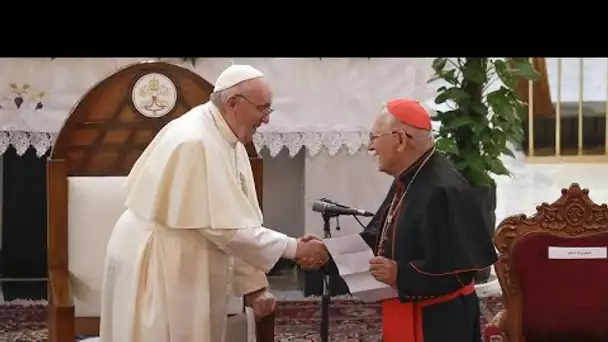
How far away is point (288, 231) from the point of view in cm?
438

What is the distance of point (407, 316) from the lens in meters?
3.35

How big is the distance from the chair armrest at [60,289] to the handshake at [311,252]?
703 mm

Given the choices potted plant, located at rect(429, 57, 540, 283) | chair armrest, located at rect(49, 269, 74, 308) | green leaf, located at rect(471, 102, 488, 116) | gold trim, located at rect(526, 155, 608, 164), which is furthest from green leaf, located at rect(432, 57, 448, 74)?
gold trim, located at rect(526, 155, 608, 164)

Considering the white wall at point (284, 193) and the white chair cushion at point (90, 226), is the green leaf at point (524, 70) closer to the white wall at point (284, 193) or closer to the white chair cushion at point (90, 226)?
the white wall at point (284, 193)

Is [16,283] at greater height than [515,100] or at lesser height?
lesser

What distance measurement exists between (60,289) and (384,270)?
0.98m

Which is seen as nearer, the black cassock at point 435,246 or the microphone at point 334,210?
the black cassock at point 435,246

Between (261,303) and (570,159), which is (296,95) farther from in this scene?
(570,159)

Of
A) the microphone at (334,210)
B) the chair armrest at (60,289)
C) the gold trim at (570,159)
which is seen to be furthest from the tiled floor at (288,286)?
the gold trim at (570,159)

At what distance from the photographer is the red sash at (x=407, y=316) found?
10.9 feet

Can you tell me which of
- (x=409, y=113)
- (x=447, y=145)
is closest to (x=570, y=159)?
(x=447, y=145)
